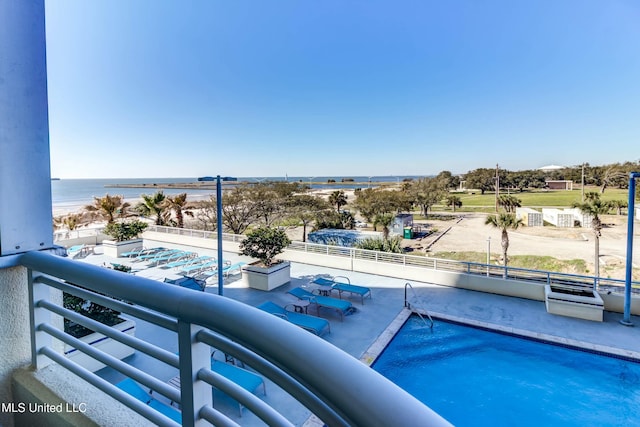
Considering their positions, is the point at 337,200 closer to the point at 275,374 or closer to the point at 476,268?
the point at 476,268

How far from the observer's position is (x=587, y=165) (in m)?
23.2

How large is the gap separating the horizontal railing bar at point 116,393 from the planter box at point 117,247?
38.8 ft

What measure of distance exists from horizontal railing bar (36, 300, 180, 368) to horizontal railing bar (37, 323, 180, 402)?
0.28 ft

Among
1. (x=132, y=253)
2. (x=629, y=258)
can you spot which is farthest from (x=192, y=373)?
(x=132, y=253)

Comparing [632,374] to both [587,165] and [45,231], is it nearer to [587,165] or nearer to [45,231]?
[45,231]

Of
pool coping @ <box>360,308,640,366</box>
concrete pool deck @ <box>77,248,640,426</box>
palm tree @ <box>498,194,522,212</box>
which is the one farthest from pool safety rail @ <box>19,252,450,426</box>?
palm tree @ <box>498,194,522,212</box>

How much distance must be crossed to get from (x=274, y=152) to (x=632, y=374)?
124 ft

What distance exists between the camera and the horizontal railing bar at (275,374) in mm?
502

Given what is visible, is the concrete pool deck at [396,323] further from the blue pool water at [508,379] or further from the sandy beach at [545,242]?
the sandy beach at [545,242]

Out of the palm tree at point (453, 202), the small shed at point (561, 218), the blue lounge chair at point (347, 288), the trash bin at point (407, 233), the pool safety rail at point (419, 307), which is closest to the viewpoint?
the pool safety rail at point (419, 307)

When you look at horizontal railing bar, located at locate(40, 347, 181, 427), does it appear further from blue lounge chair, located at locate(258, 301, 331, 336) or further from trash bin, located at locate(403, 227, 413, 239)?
trash bin, located at locate(403, 227, 413, 239)

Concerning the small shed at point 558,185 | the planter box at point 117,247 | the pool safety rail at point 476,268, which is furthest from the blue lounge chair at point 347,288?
the small shed at point 558,185

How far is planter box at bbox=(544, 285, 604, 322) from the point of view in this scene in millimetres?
6793

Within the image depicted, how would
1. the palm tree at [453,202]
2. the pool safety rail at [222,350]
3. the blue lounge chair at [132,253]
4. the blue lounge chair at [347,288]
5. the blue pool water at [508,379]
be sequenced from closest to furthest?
the pool safety rail at [222,350] < the blue pool water at [508,379] < the blue lounge chair at [347,288] < the blue lounge chair at [132,253] < the palm tree at [453,202]
